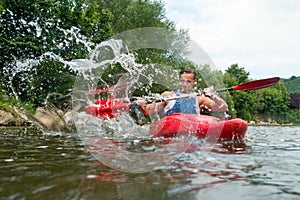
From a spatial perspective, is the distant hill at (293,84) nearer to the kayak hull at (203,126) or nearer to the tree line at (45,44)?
the tree line at (45,44)

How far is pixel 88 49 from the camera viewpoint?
47.8ft

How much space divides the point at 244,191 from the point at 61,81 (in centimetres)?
1160

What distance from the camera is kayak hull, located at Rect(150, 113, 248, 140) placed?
566 cm

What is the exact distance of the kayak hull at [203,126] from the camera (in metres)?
5.66

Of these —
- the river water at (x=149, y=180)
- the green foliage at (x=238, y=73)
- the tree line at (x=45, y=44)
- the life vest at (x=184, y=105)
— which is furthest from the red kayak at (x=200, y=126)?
the green foliage at (x=238, y=73)

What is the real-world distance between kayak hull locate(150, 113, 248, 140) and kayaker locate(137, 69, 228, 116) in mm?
231

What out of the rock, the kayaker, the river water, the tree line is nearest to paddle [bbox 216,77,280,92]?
the kayaker

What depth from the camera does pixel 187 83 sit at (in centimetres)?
617

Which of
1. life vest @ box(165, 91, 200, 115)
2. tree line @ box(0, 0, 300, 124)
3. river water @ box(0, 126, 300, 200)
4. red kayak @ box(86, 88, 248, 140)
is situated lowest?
river water @ box(0, 126, 300, 200)

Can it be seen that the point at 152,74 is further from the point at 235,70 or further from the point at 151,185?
the point at 235,70

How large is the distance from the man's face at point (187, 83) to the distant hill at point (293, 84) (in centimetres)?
7356

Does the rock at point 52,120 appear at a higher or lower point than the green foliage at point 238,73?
lower

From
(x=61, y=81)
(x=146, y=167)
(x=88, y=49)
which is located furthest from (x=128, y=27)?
(x=146, y=167)

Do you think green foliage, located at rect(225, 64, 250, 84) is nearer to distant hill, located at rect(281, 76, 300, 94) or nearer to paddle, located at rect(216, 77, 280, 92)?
distant hill, located at rect(281, 76, 300, 94)
